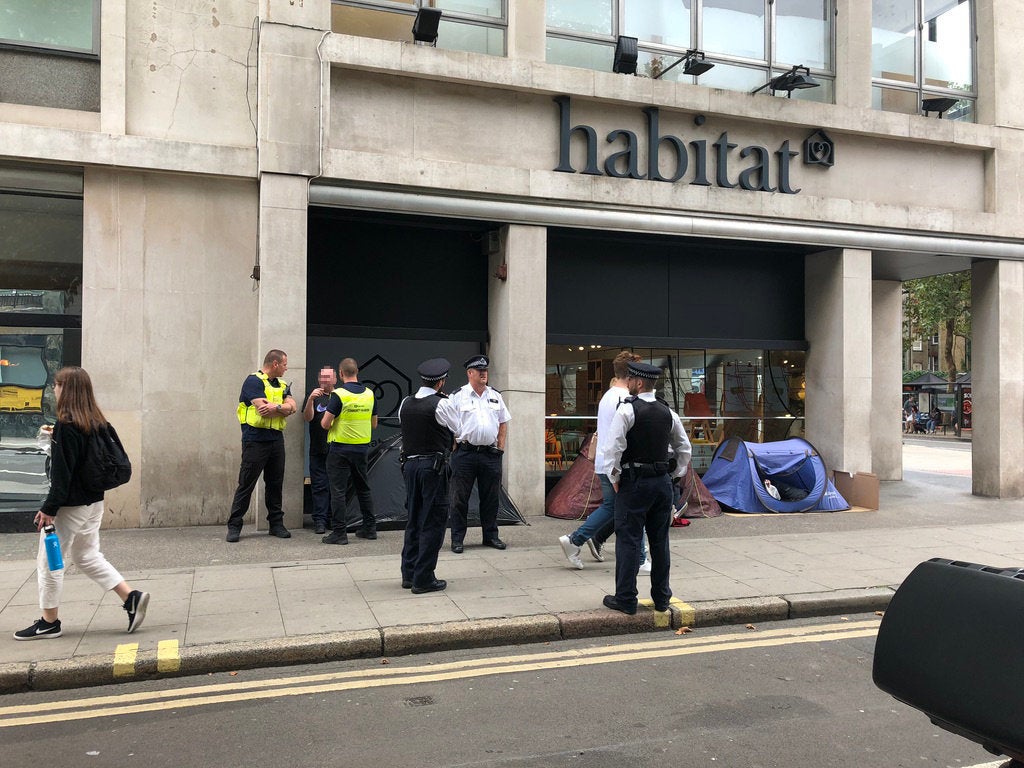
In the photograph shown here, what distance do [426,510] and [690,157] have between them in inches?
278

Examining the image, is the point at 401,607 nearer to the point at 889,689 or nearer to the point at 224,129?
the point at 889,689

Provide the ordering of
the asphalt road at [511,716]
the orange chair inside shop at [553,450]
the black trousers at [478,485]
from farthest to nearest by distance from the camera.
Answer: the orange chair inside shop at [553,450] < the black trousers at [478,485] < the asphalt road at [511,716]

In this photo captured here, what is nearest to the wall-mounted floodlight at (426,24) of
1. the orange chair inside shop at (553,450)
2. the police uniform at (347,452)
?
the police uniform at (347,452)

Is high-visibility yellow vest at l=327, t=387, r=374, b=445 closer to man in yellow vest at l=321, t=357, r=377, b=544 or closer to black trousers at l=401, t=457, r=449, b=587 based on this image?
man in yellow vest at l=321, t=357, r=377, b=544

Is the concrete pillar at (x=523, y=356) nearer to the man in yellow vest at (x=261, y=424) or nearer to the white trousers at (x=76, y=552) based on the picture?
the man in yellow vest at (x=261, y=424)

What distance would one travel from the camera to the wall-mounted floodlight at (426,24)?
10023 millimetres

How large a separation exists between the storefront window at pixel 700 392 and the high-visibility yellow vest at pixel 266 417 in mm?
4210

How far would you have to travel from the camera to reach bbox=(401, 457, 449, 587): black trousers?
6.64m

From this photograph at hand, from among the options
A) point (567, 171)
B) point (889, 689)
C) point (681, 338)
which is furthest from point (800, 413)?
point (889, 689)

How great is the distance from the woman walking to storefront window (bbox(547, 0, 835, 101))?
26.0 feet

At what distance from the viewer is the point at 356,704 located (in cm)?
470

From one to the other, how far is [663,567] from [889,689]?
3520 millimetres

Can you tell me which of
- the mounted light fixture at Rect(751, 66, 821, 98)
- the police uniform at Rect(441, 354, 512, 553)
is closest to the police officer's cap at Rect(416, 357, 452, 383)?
the police uniform at Rect(441, 354, 512, 553)

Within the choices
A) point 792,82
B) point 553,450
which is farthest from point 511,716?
point 792,82
